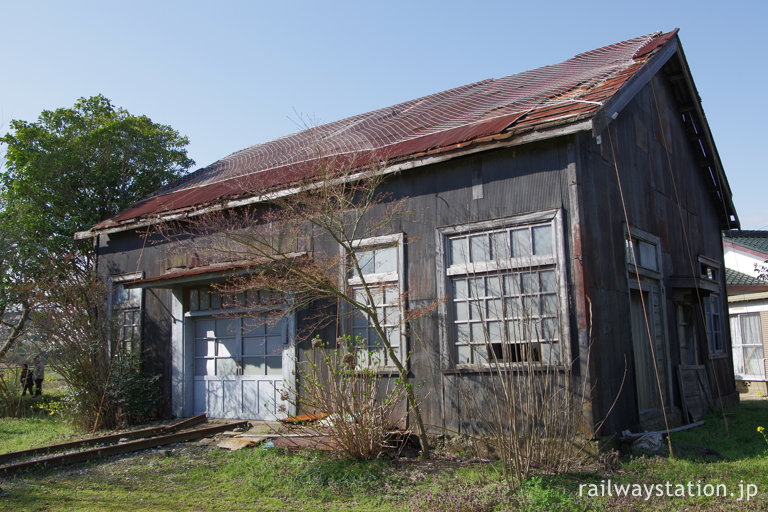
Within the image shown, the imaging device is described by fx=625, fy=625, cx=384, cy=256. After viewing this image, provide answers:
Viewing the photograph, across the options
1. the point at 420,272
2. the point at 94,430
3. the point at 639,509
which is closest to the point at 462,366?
the point at 420,272

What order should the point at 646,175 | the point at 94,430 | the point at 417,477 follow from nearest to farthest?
1. the point at 417,477
2. the point at 646,175
3. the point at 94,430

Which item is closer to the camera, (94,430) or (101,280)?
(94,430)

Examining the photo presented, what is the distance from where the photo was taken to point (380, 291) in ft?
28.8

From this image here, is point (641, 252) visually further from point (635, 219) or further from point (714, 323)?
point (714, 323)

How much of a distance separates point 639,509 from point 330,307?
510cm

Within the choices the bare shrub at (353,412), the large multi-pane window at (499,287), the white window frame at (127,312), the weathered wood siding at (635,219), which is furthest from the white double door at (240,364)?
the weathered wood siding at (635,219)

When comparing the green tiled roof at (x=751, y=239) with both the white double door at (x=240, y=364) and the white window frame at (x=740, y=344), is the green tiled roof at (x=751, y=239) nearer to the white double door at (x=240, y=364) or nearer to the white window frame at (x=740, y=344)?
the white window frame at (x=740, y=344)

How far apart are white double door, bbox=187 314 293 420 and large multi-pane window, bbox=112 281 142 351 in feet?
4.83

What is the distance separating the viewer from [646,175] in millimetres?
9680

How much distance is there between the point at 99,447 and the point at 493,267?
5.68m

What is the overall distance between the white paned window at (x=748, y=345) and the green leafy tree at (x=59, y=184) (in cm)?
1673

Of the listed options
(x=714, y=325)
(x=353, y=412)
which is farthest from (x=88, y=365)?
(x=714, y=325)

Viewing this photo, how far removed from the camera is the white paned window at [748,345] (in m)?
Answer: 17.4

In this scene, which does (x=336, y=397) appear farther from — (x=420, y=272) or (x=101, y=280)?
(x=101, y=280)
